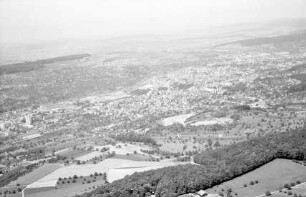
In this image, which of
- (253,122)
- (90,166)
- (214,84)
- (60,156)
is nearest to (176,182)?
(90,166)

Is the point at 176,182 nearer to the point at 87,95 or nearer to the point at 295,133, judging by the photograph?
the point at 295,133

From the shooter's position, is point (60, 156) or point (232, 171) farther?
point (60, 156)

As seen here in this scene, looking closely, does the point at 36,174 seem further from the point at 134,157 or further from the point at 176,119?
the point at 176,119

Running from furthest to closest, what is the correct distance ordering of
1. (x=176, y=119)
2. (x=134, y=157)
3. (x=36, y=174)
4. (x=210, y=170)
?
(x=176, y=119)
(x=134, y=157)
(x=36, y=174)
(x=210, y=170)

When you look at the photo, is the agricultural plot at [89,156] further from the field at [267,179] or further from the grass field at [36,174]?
the field at [267,179]

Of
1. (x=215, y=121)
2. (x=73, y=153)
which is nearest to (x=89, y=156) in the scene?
(x=73, y=153)

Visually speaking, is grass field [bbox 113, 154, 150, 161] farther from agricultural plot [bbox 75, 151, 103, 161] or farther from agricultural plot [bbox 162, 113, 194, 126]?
agricultural plot [bbox 162, 113, 194, 126]

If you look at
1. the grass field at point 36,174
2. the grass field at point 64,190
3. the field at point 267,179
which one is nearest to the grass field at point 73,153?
the grass field at point 36,174
